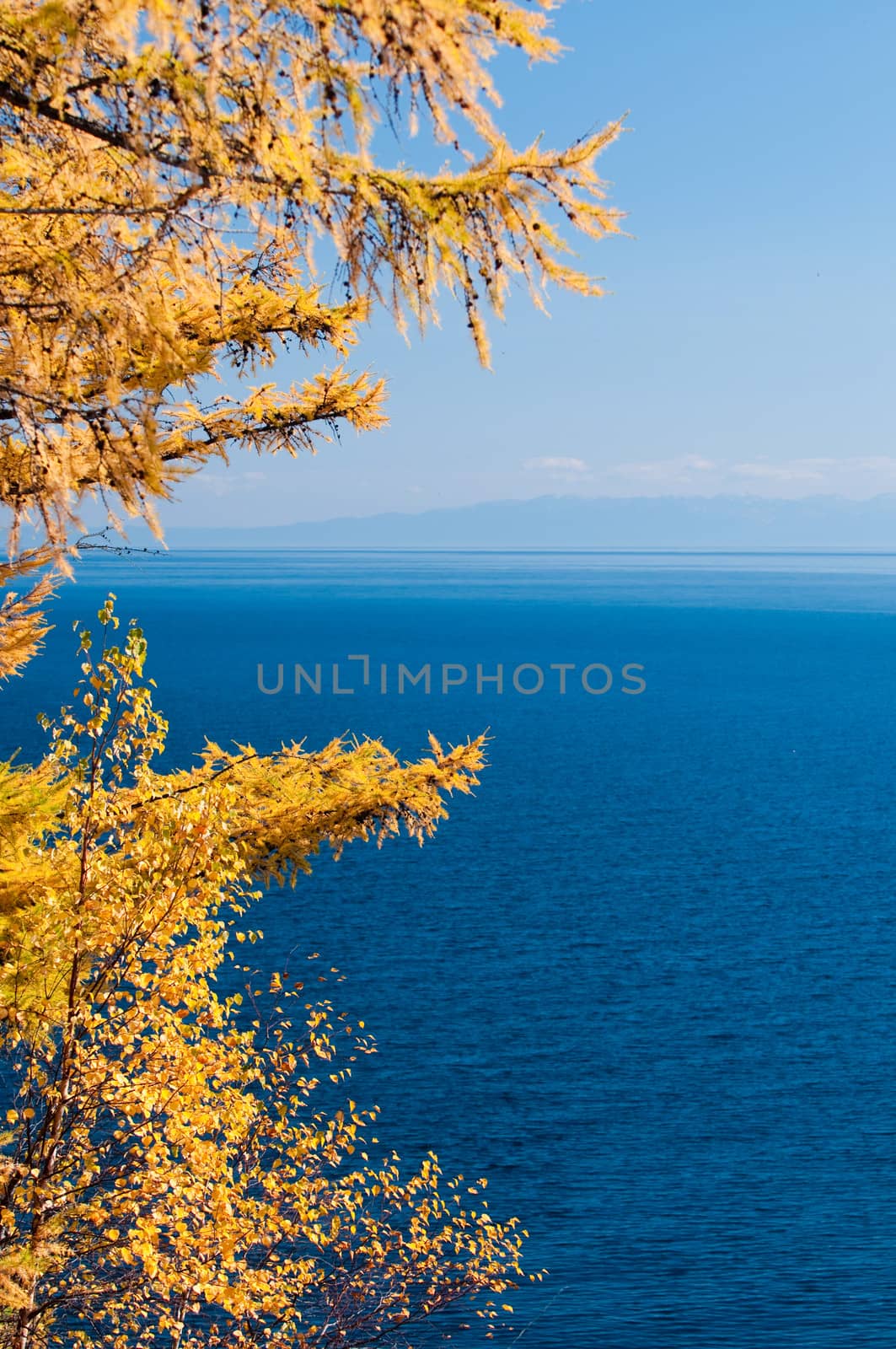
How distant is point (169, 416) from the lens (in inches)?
315

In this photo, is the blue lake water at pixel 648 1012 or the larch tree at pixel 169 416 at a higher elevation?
the larch tree at pixel 169 416

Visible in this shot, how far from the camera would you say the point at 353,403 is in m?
9.28

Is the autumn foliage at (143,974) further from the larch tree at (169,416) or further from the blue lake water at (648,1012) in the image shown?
the blue lake water at (648,1012)

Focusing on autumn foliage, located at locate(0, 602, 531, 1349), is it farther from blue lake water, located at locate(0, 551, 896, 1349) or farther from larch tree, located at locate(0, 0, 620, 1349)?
blue lake water, located at locate(0, 551, 896, 1349)

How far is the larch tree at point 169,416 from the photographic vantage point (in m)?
4.74

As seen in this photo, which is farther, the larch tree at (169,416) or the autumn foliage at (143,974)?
the autumn foliage at (143,974)

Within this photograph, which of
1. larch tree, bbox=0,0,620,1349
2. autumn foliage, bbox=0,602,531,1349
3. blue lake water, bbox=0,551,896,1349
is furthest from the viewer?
blue lake water, bbox=0,551,896,1349

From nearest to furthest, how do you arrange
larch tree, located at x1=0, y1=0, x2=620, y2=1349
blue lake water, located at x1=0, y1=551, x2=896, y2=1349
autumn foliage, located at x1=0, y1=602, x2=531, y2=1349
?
1. larch tree, located at x1=0, y1=0, x2=620, y2=1349
2. autumn foliage, located at x1=0, y1=602, x2=531, y2=1349
3. blue lake water, located at x1=0, y1=551, x2=896, y2=1349

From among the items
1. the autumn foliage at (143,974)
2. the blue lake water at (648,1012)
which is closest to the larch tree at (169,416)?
the autumn foliage at (143,974)

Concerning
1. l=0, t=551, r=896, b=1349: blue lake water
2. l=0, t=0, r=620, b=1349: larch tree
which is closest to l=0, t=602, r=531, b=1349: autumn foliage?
l=0, t=0, r=620, b=1349: larch tree

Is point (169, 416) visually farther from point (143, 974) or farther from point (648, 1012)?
point (648, 1012)

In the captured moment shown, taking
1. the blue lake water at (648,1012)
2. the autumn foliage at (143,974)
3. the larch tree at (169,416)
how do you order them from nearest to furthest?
the larch tree at (169,416) < the autumn foliage at (143,974) < the blue lake water at (648,1012)

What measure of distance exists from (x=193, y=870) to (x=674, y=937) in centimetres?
3261

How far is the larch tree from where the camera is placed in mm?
4742
